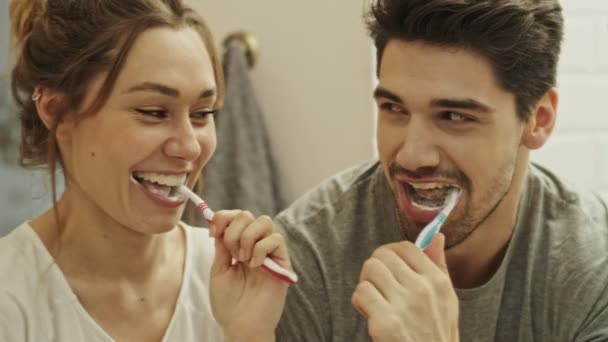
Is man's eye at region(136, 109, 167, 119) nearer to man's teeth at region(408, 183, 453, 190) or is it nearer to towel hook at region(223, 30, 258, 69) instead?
man's teeth at region(408, 183, 453, 190)

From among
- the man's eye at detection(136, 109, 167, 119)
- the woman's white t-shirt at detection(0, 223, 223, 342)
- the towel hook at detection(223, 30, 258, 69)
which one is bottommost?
the woman's white t-shirt at detection(0, 223, 223, 342)

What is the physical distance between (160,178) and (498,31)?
504 mm

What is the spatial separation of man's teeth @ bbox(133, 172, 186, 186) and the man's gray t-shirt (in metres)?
0.22

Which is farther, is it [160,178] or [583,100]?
[583,100]

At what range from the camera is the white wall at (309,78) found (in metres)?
1.65

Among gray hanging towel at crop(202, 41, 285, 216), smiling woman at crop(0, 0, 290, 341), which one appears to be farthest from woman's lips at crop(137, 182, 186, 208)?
gray hanging towel at crop(202, 41, 285, 216)

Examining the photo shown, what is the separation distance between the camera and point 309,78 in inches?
66.4

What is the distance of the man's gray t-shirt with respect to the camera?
3.98ft

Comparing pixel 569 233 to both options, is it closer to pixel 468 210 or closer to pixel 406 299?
pixel 468 210

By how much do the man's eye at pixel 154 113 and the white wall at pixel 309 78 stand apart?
60 centimetres

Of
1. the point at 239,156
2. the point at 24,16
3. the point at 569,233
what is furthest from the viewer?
the point at 239,156

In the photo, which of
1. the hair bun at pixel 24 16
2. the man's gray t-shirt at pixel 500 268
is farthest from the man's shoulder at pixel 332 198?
the hair bun at pixel 24 16

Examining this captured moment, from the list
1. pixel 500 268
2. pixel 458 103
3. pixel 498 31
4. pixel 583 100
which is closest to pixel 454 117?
pixel 458 103

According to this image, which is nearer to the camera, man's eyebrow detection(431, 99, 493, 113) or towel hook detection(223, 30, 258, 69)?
man's eyebrow detection(431, 99, 493, 113)
